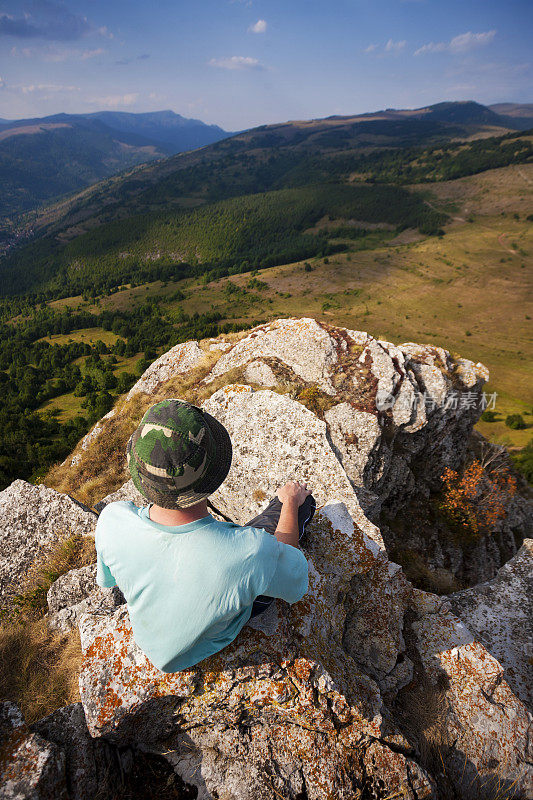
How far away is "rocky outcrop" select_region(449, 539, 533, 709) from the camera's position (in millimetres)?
8922

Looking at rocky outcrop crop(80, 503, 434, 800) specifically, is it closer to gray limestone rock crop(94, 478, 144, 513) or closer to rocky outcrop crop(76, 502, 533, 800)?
rocky outcrop crop(76, 502, 533, 800)

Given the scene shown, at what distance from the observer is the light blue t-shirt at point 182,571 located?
3.18m

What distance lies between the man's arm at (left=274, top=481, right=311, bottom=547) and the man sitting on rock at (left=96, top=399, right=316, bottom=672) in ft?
3.61

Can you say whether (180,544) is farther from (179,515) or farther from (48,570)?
(48,570)

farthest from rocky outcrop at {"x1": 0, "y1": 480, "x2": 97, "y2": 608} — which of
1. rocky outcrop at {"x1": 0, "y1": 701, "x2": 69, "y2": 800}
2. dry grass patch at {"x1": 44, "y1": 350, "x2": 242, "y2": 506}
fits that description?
rocky outcrop at {"x1": 0, "y1": 701, "x2": 69, "y2": 800}

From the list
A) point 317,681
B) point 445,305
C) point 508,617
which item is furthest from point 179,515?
point 445,305

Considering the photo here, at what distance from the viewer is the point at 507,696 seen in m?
6.61

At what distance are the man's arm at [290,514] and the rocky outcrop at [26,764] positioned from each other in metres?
3.63

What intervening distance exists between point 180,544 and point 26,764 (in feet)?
11.7

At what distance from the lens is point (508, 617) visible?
1015 centimetres

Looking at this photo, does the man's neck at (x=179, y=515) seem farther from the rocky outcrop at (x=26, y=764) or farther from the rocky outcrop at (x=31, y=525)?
the rocky outcrop at (x=31, y=525)

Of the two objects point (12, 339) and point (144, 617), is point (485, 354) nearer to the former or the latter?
point (144, 617)

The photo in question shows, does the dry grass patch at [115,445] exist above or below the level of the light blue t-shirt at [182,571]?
below

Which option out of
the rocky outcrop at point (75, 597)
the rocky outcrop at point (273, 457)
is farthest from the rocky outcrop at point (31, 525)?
the rocky outcrop at point (273, 457)
